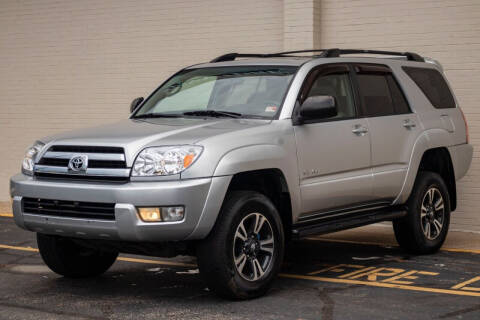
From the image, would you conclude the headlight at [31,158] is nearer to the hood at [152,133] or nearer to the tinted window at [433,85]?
the hood at [152,133]

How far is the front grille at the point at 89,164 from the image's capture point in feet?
21.8

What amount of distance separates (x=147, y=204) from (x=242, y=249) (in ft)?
3.06

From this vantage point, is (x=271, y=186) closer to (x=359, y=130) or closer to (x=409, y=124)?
(x=359, y=130)

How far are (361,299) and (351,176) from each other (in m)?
1.42

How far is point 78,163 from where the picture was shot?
22.4ft

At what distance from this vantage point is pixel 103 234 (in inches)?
261

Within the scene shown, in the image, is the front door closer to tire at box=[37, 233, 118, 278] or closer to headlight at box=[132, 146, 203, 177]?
headlight at box=[132, 146, 203, 177]

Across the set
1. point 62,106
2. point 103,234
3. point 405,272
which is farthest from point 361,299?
point 62,106

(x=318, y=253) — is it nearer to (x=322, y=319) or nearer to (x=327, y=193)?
(x=327, y=193)

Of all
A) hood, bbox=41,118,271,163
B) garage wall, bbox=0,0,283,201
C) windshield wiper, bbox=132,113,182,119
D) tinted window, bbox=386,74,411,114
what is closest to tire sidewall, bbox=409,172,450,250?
tinted window, bbox=386,74,411,114

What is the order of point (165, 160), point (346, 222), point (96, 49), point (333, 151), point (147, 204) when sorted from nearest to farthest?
point (147, 204), point (165, 160), point (333, 151), point (346, 222), point (96, 49)

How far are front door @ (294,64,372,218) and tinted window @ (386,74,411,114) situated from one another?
0.71 metres

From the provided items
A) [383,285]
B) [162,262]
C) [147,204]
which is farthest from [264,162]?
[162,262]

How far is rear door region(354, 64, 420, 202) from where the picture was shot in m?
8.42
